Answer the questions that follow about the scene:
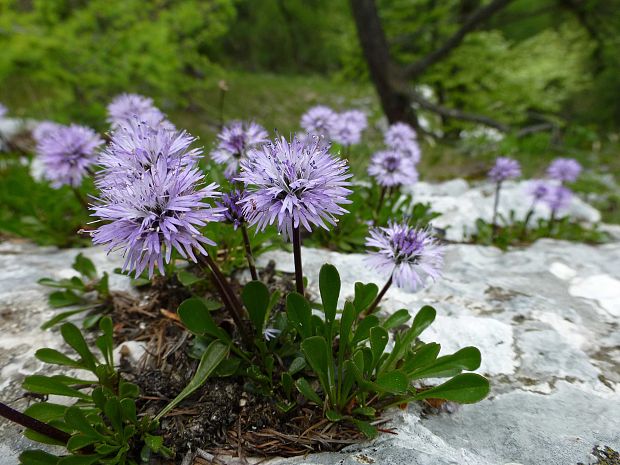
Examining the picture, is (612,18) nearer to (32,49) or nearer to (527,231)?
(527,231)

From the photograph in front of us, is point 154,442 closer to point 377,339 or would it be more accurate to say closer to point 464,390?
point 377,339

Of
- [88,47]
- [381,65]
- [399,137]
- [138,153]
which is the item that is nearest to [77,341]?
[138,153]

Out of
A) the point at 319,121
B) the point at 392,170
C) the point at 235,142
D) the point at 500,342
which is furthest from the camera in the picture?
the point at 319,121

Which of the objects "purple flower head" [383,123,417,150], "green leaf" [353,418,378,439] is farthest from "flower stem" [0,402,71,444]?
"purple flower head" [383,123,417,150]

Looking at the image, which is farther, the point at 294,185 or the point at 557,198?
the point at 557,198

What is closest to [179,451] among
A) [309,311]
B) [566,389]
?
[309,311]
